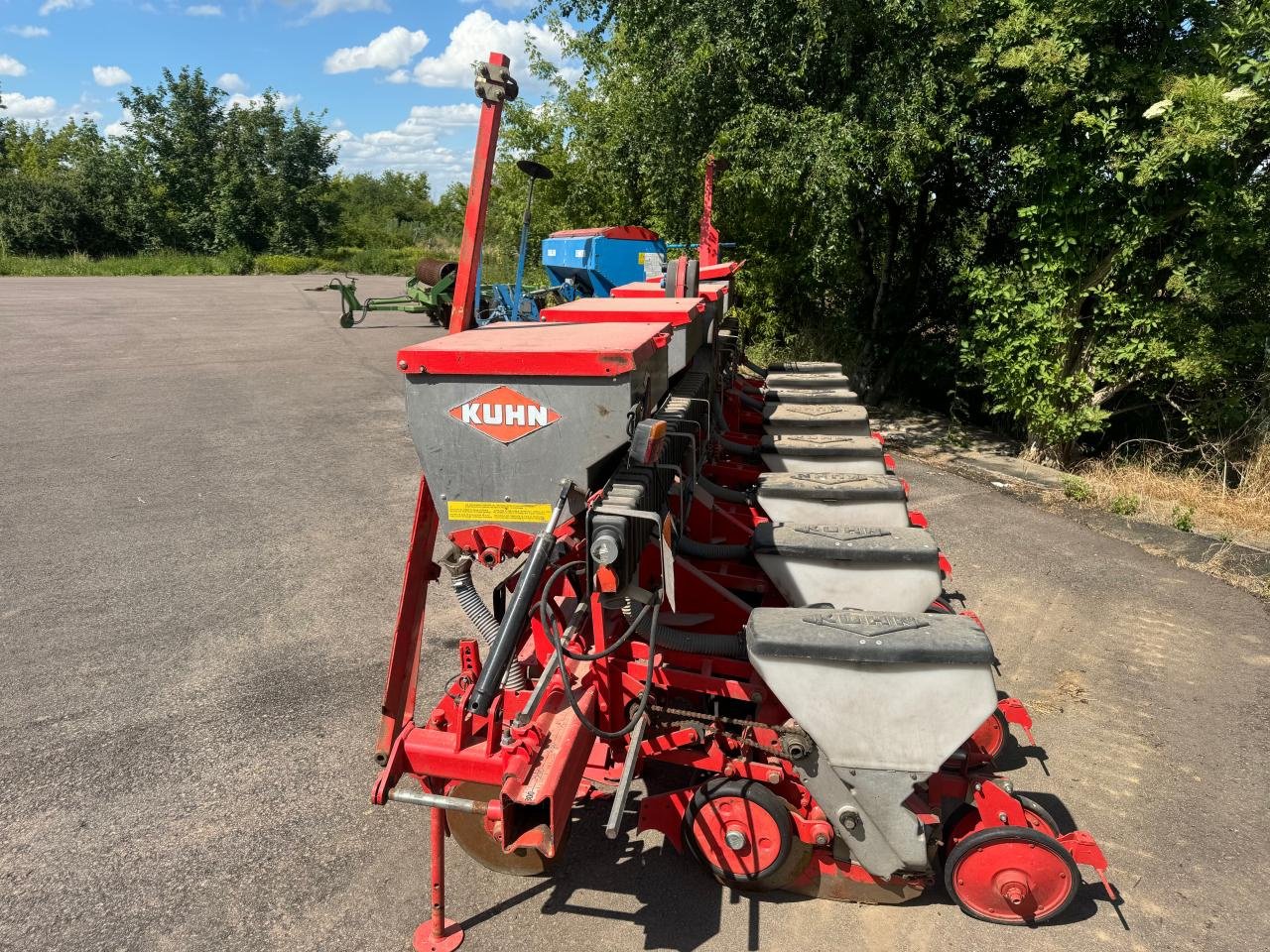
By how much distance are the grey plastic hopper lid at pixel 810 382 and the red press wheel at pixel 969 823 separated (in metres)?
4.62

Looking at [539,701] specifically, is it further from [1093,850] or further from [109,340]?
[109,340]

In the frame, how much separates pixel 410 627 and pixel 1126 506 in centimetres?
665

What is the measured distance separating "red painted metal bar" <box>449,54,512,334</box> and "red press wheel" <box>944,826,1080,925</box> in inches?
107

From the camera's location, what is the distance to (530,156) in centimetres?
1581

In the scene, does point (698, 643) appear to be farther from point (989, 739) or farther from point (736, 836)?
point (989, 739)

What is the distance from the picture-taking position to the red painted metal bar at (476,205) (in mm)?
3041

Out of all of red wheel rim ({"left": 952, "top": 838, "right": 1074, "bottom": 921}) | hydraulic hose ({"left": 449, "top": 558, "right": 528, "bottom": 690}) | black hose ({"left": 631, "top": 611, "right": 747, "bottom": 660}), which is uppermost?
hydraulic hose ({"left": 449, "top": 558, "right": 528, "bottom": 690})

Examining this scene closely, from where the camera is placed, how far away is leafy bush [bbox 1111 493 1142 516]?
716 cm

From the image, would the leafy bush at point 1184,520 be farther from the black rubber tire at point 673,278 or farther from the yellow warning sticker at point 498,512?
the yellow warning sticker at point 498,512

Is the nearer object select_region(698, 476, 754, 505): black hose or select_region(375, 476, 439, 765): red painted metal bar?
select_region(375, 476, 439, 765): red painted metal bar

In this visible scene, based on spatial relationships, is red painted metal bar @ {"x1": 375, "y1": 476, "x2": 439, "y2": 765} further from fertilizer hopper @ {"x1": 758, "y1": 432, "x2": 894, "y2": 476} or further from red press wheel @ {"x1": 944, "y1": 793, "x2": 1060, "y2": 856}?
fertilizer hopper @ {"x1": 758, "y1": 432, "x2": 894, "y2": 476}

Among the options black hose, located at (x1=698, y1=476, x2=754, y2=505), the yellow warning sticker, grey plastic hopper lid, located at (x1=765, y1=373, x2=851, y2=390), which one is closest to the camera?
the yellow warning sticker

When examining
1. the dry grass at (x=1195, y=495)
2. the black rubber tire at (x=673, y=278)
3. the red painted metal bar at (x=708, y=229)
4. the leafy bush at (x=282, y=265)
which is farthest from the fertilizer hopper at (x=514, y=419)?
the leafy bush at (x=282, y=265)

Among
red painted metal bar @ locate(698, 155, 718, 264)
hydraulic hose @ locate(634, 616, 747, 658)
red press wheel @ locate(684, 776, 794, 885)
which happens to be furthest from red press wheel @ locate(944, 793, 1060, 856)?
red painted metal bar @ locate(698, 155, 718, 264)
